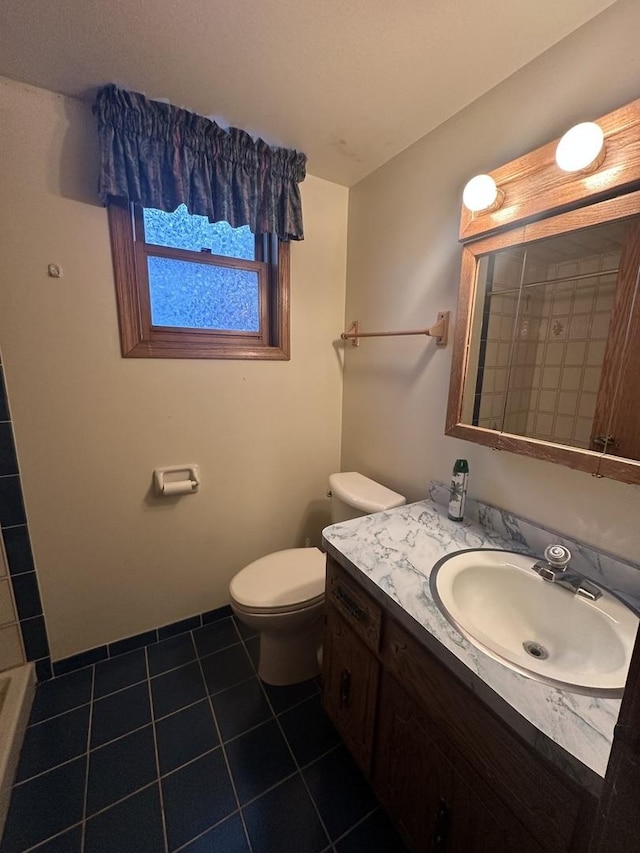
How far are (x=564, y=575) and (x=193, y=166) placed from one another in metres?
1.88

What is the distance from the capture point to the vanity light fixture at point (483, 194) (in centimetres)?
108

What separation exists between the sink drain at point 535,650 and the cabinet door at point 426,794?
33cm

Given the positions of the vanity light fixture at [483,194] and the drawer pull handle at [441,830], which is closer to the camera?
the drawer pull handle at [441,830]

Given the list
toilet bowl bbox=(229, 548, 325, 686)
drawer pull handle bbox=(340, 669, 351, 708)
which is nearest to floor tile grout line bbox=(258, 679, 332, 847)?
toilet bowl bbox=(229, 548, 325, 686)

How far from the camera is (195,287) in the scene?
1635 mm

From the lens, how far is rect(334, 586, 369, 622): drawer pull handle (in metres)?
1.05

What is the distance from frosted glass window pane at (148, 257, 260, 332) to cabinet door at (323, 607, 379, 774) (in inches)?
53.7

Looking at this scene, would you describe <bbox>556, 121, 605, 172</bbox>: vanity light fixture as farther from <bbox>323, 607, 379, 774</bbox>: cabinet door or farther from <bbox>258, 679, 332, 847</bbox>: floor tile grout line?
<bbox>258, 679, 332, 847</bbox>: floor tile grout line

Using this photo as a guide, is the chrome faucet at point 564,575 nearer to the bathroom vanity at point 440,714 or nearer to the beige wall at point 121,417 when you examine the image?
the bathroom vanity at point 440,714

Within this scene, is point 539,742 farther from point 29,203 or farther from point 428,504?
point 29,203

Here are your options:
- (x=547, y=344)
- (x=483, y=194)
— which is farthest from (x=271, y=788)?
(x=483, y=194)

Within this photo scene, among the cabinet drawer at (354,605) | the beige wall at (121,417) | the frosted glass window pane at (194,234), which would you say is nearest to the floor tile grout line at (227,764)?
the beige wall at (121,417)

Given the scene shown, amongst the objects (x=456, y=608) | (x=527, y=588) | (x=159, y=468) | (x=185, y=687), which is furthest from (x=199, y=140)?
A: (x=185, y=687)

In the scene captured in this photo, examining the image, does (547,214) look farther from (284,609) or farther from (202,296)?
(284,609)
